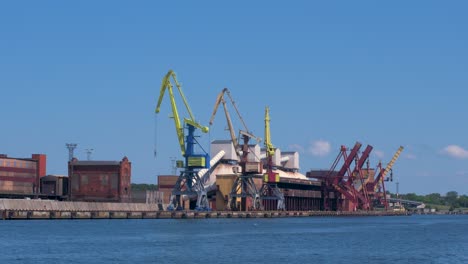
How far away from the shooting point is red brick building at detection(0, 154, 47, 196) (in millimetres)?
164375

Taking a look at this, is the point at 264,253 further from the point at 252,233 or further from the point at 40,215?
the point at 40,215

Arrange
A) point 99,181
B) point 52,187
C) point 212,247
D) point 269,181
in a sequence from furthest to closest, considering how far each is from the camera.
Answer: point 269,181 → point 52,187 → point 99,181 → point 212,247

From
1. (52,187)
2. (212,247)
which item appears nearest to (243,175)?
(52,187)

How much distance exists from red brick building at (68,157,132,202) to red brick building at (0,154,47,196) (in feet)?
22.3

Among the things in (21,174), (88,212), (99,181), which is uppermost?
(21,174)

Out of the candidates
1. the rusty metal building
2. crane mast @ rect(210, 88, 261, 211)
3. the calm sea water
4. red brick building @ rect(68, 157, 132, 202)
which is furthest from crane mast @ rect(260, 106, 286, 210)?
the calm sea water

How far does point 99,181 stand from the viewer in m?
171

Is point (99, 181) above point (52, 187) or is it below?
above

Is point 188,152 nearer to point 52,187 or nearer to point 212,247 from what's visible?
point 52,187

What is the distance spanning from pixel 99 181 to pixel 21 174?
14.0m

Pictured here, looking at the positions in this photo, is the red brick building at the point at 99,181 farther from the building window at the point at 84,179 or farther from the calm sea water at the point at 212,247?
the calm sea water at the point at 212,247

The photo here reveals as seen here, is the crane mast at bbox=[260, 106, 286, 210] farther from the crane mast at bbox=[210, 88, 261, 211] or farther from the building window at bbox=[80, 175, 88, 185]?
the building window at bbox=[80, 175, 88, 185]

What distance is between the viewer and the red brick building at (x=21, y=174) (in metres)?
164

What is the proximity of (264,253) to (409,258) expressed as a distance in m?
11.4
